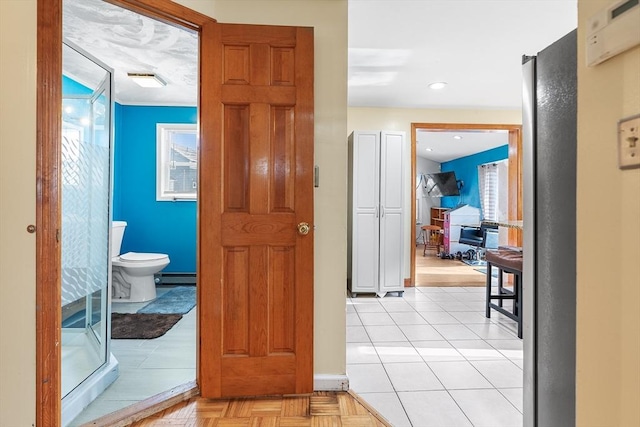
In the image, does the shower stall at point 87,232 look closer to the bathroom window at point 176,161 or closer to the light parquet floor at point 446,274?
the bathroom window at point 176,161

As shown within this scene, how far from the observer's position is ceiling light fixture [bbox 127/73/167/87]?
328 cm

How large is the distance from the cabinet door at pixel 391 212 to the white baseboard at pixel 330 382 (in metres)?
2.11

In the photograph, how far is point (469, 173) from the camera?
844 centimetres

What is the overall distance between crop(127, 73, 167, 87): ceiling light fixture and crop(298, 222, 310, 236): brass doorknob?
259cm

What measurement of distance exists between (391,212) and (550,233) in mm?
2889

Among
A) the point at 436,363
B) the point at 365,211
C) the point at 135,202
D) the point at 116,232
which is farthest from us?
the point at 135,202

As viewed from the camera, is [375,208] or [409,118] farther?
[409,118]

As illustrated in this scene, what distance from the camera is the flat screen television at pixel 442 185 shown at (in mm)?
8883

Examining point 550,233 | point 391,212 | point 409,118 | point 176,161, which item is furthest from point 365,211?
point 550,233

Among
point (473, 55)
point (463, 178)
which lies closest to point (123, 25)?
point (473, 55)

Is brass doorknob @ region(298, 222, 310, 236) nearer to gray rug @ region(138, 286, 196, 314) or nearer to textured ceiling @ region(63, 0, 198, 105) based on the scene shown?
textured ceiling @ region(63, 0, 198, 105)

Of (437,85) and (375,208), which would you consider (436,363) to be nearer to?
(375,208)
